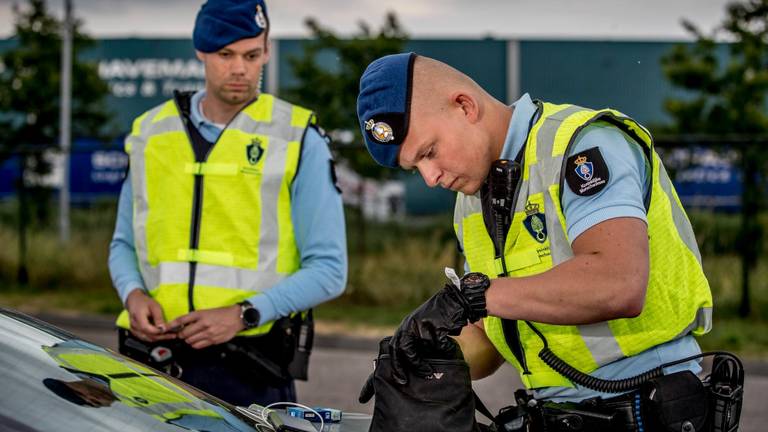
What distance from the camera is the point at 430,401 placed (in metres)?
2.18

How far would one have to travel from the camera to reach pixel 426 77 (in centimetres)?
246

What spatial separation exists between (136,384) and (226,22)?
63.3 inches

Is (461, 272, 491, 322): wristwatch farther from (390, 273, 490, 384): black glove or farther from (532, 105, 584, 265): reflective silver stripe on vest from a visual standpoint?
(532, 105, 584, 265): reflective silver stripe on vest

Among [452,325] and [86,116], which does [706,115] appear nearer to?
[86,116]

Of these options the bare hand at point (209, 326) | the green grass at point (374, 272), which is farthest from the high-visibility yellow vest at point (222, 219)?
the green grass at point (374, 272)

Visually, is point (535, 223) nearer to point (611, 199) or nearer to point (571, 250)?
point (571, 250)

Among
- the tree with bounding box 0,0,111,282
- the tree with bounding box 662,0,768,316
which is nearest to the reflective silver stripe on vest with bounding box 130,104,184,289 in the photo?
the tree with bounding box 662,0,768,316

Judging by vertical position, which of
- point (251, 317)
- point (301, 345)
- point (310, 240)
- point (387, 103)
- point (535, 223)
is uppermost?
point (387, 103)

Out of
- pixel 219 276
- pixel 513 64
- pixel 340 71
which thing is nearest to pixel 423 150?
pixel 219 276

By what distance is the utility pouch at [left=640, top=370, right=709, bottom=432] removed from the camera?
2406mm

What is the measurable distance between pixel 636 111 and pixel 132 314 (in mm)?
24020

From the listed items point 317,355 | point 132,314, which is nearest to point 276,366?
point 132,314

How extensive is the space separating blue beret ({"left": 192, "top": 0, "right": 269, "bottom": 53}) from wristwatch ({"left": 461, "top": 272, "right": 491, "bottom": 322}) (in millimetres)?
1759

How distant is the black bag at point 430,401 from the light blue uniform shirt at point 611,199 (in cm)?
39
